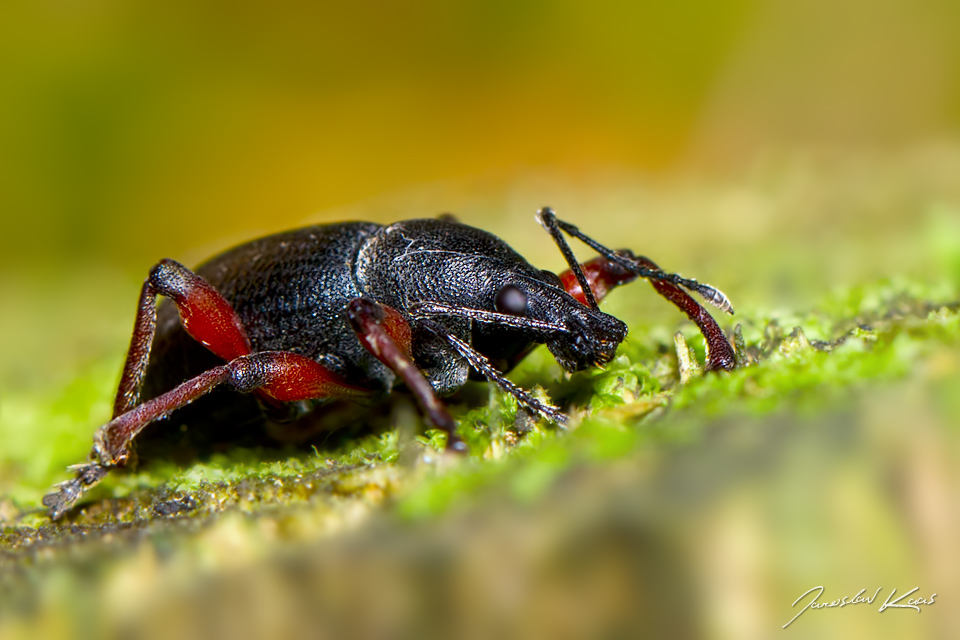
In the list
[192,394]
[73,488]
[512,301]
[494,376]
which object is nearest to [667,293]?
[512,301]

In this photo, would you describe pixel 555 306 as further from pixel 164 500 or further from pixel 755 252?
pixel 755 252

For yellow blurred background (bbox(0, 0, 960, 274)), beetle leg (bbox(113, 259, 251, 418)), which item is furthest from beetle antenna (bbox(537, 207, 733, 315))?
yellow blurred background (bbox(0, 0, 960, 274))

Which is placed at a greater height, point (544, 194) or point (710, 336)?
point (544, 194)

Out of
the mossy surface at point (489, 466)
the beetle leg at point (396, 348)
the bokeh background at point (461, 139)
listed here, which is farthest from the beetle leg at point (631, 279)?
the bokeh background at point (461, 139)

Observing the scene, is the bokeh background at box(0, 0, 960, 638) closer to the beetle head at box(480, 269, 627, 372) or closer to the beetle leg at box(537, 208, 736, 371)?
the beetle leg at box(537, 208, 736, 371)

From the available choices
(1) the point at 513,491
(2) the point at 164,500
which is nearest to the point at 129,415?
(2) the point at 164,500

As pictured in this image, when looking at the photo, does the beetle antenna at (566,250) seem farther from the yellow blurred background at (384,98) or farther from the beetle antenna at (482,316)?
the yellow blurred background at (384,98)
